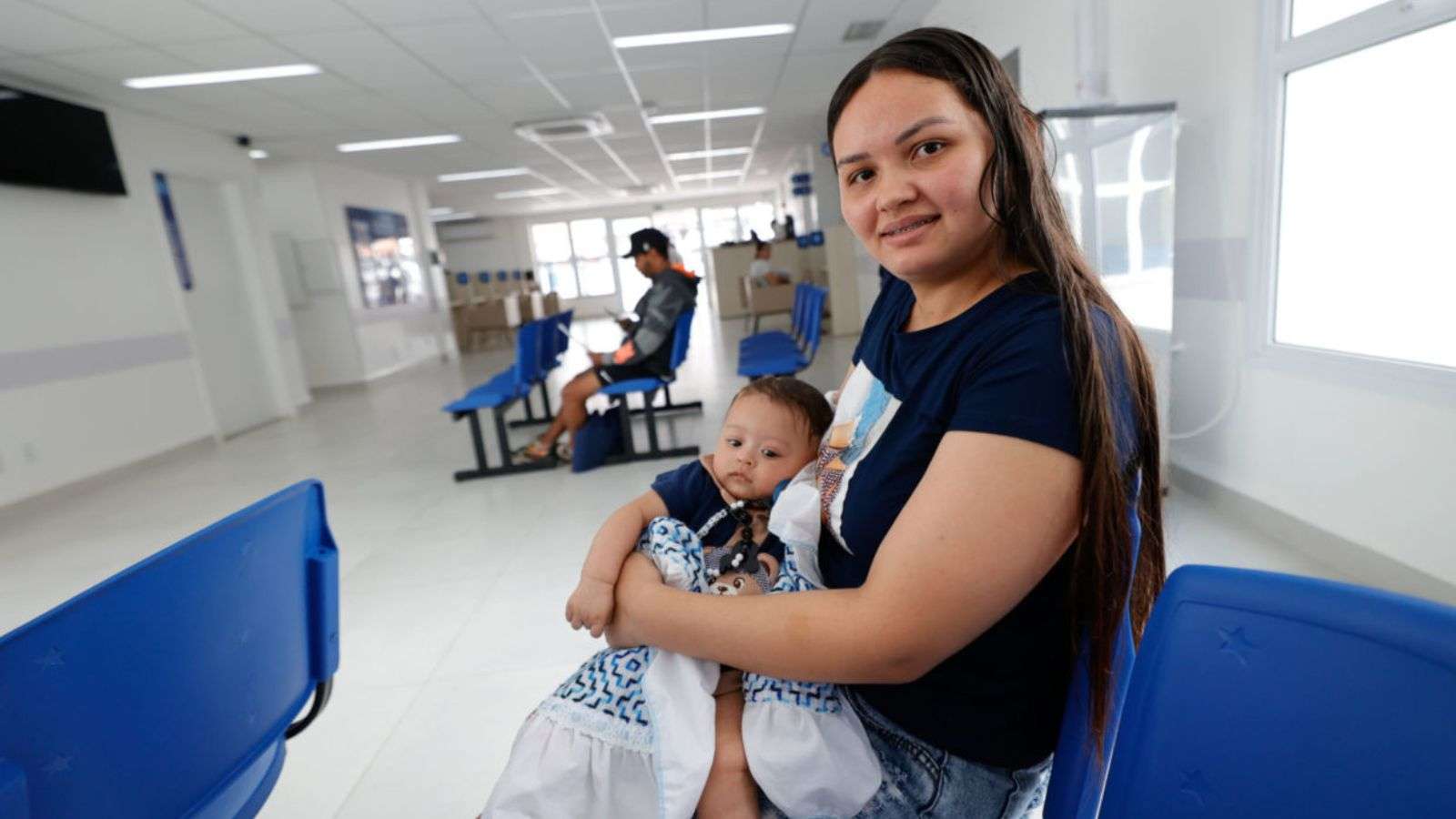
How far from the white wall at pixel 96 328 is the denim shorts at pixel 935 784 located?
235 inches

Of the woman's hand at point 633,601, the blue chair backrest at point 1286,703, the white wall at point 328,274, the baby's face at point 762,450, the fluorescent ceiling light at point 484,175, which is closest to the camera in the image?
the blue chair backrest at point 1286,703

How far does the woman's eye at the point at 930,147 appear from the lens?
27.6 inches

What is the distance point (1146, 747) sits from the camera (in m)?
0.54

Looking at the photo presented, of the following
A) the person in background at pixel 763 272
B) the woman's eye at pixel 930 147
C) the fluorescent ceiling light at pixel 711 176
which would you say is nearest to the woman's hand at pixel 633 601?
the woman's eye at pixel 930 147

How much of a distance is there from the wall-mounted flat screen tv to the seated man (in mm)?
3834

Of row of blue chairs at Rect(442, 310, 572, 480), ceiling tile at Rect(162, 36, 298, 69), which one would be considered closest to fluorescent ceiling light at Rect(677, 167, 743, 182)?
ceiling tile at Rect(162, 36, 298, 69)

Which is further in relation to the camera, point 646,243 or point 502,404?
point 646,243

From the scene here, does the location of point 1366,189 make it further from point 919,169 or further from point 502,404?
point 502,404

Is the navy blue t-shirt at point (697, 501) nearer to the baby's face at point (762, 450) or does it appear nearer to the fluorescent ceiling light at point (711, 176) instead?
the baby's face at point (762, 450)

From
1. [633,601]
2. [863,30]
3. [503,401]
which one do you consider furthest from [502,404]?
[863,30]

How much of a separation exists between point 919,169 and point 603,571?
58 cm

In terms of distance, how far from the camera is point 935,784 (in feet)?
2.54

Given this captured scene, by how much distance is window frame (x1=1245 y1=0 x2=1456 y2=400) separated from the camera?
77.2 inches

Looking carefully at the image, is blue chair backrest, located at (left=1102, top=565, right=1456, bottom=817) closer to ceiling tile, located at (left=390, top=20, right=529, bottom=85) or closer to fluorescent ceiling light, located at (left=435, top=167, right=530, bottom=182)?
ceiling tile, located at (left=390, top=20, right=529, bottom=85)
